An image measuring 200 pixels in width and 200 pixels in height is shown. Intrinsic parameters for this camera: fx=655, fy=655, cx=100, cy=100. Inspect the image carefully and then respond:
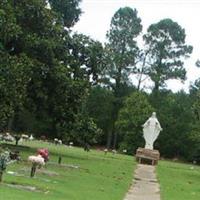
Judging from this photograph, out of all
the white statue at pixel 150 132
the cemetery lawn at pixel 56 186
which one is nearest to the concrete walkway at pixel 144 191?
the cemetery lawn at pixel 56 186

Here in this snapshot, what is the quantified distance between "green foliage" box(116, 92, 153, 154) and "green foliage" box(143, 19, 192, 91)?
12285 millimetres

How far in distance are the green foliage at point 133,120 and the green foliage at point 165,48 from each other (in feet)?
40.3

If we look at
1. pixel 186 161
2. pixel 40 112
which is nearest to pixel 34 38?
pixel 40 112

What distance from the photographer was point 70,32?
4247 centimetres

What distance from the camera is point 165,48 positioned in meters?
81.2

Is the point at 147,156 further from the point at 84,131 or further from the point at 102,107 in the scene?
the point at 102,107

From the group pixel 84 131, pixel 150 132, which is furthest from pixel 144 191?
pixel 150 132

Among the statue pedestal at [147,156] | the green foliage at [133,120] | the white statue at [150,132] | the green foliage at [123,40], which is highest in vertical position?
the green foliage at [123,40]

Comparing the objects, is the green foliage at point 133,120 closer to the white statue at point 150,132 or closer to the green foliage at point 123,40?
the green foliage at point 123,40

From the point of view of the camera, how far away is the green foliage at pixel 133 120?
65.3m

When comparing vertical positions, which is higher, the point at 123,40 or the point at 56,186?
the point at 123,40

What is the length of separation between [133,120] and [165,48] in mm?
18384

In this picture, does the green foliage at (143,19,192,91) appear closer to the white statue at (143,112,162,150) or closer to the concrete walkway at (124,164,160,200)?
the white statue at (143,112,162,150)

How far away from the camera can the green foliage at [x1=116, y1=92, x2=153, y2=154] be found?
65312 mm
